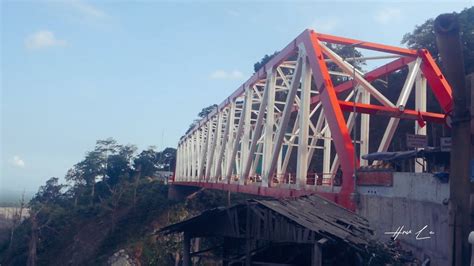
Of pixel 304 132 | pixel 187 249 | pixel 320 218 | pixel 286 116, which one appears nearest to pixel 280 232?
pixel 320 218

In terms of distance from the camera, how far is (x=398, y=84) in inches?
1826

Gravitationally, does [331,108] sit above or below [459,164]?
above

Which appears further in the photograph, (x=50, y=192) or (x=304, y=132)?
(x=50, y=192)

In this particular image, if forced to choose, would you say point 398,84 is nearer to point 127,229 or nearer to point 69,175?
point 127,229

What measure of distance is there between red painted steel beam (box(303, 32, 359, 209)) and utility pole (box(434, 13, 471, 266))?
19.3 feet

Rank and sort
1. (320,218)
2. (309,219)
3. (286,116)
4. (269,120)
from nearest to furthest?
(309,219), (320,218), (286,116), (269,120)

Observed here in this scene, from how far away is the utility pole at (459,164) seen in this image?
33.8 feet

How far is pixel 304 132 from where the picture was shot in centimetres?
2219

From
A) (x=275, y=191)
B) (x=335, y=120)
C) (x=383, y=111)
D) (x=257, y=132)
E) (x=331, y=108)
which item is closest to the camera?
(x=335, y=120)

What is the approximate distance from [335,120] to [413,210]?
5.75 meters

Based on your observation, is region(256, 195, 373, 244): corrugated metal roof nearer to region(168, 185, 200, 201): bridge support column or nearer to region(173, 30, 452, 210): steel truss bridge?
region(173, 30, 452, 210): steel truss bridge

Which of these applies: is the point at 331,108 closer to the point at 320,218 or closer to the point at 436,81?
the point at 320,218

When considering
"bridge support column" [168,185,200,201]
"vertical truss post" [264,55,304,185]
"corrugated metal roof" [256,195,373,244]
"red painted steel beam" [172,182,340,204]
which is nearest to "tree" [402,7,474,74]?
"vertical truss post" [264,55,304,185]

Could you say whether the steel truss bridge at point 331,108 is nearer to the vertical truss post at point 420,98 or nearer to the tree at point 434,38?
the vertical truss post at point 420,98
